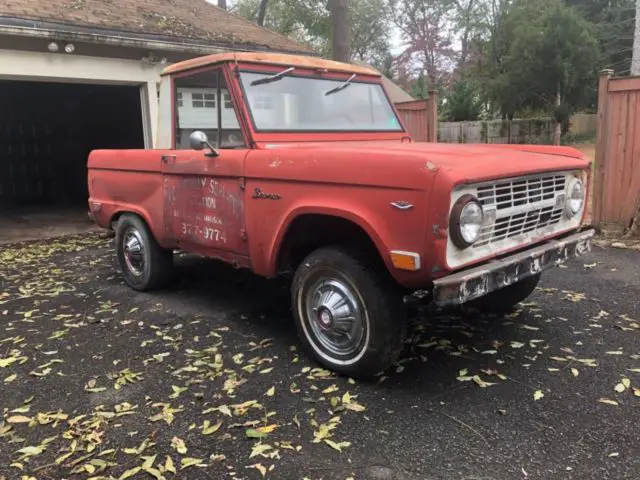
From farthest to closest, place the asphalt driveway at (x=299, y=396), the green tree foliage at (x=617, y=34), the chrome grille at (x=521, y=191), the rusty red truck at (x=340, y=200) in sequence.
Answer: the green tree foliage at (x=617, y=34), the chrome grille at (x=521, y=191), the rusty red truck at (x=340, y=200), the asphalt driveway at (x=299, y=396)

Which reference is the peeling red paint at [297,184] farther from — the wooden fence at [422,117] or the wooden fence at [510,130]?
the wooden fence at [510,130]

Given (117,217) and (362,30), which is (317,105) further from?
(362,30)

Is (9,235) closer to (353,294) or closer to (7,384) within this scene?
(7,384)

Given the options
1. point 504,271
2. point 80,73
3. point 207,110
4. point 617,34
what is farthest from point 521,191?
point 617,34

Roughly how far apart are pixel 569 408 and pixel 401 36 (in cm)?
4421

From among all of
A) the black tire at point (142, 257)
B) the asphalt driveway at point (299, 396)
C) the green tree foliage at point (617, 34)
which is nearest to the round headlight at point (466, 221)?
the asphalt driveway at point (299, 396)

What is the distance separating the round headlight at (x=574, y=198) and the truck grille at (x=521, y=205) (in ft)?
0.26

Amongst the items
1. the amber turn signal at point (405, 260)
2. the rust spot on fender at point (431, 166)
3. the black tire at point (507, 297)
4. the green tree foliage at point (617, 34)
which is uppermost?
the green tree foliage at point (617, 34)

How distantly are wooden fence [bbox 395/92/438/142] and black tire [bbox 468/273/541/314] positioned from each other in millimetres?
5808

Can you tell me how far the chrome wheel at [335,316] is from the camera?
339 cm

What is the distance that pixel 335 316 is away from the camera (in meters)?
3.49

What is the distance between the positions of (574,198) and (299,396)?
235 centimetres

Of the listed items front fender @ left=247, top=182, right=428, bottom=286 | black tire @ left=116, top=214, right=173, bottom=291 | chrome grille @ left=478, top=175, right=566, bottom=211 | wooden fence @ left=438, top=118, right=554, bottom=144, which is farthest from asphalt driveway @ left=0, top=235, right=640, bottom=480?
wooden fence @ left=438, top=118, right=554, bottom=144

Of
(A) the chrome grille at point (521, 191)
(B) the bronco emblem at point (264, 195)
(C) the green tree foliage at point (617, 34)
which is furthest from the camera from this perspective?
(C) the green tree foliage at point (617, 34)
